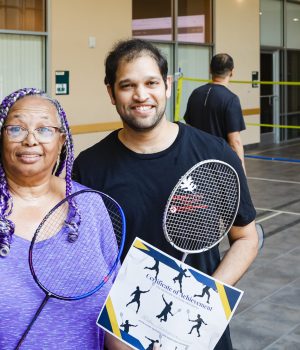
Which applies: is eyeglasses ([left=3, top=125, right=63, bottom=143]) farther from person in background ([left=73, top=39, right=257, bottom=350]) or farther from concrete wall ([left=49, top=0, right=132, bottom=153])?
concrete wall ([left=49, top=0, right=132, bottom=153])

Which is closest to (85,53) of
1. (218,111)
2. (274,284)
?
(218,111)

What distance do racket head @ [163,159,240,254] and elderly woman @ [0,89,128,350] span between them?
1.11 feet

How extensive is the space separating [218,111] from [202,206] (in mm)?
4708

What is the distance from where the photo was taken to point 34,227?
1949 millimetres

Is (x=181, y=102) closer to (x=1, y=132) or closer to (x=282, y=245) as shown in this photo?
(x=282, y=245)

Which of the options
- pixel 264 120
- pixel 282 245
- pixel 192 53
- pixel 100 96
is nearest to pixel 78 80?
pixel 100 96

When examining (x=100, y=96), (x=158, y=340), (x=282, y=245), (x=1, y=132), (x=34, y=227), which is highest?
(x=100, y=96)

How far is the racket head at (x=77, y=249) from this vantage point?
6.18 ft

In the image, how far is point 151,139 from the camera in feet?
7.84

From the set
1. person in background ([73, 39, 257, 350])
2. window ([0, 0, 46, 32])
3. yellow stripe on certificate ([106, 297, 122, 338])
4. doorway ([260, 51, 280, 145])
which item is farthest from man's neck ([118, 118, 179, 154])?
doorway ([260, 51, 280, 145])

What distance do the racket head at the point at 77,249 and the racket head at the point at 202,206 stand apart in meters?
0.23

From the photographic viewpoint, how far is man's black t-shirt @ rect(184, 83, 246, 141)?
687cm

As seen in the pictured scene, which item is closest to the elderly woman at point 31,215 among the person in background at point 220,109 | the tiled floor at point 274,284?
the tiled floor at point 274,284

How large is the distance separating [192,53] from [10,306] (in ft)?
45.0
